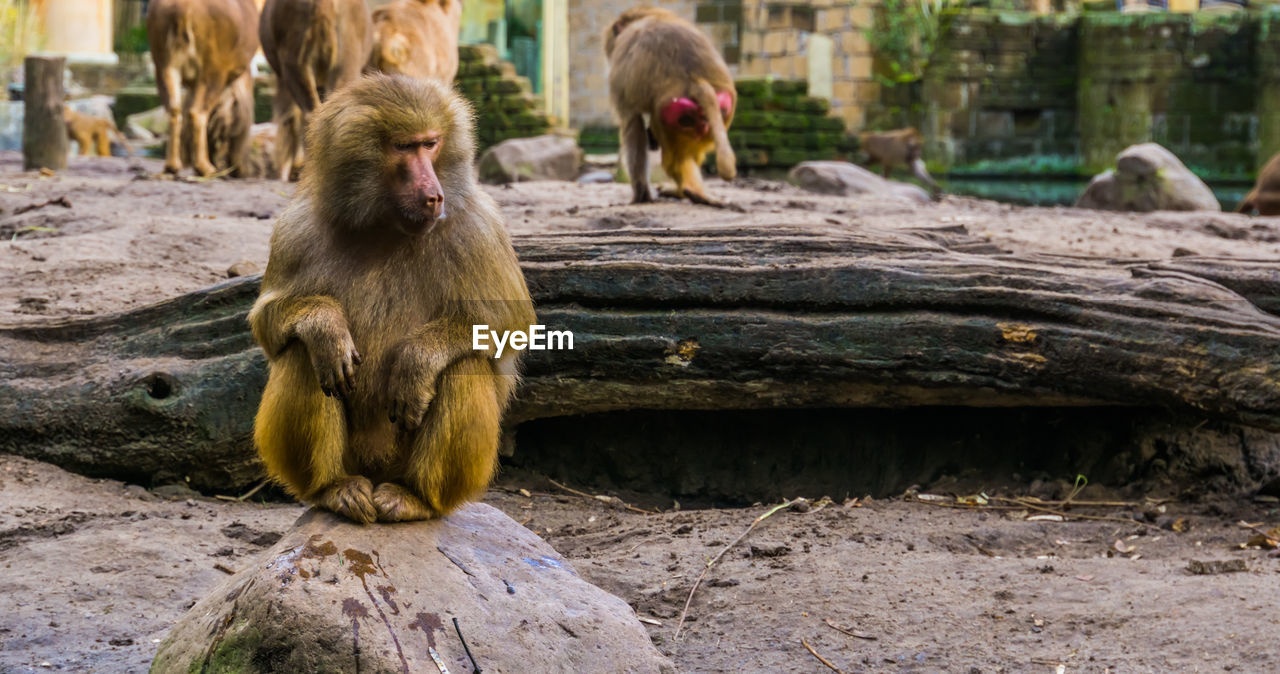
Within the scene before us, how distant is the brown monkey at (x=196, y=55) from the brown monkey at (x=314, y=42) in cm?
55

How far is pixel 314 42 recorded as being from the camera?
9.96 meters

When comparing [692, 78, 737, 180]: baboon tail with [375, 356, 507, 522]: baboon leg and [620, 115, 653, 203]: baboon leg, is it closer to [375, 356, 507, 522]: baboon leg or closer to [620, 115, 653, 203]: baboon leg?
[620, 115, 653, 203]: baboon leg

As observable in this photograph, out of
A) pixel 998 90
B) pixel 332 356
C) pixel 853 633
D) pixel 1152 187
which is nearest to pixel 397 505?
pixel 332 356

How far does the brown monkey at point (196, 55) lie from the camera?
34.4 ft

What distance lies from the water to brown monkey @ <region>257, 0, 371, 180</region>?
14.8 m

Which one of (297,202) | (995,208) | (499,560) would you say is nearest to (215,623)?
(499,560)

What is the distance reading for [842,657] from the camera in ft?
11.8

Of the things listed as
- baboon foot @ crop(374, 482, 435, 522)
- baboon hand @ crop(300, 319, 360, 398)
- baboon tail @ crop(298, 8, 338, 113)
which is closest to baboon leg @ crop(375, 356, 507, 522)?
baboon foot @ crop(374, 482, 435, 522)

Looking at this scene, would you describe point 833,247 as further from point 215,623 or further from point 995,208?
point 995,208

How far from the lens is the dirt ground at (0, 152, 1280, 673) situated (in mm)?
3551

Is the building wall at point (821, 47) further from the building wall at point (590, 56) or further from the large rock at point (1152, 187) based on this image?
the large rock at point (1152, 187)

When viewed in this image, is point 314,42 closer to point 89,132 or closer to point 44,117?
point 44,117

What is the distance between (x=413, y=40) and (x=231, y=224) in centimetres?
389

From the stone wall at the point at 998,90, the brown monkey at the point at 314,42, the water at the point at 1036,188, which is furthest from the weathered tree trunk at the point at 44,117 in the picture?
the stone wall at the point at 998,90
